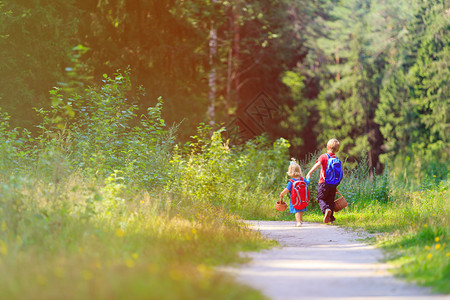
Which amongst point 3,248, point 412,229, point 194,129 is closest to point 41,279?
point 3,248

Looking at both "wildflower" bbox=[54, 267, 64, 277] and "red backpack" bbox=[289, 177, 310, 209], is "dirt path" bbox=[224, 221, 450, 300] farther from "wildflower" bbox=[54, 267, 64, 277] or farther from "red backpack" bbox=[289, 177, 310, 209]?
"red backpack" bbox=[289, 177, 310, 209]

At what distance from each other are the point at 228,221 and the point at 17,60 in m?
14.8

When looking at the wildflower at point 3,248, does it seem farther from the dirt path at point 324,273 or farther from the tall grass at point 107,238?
the dirt path at point 324,273

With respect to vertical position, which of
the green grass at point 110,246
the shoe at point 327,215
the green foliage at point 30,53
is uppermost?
the green foliage at point 30,53

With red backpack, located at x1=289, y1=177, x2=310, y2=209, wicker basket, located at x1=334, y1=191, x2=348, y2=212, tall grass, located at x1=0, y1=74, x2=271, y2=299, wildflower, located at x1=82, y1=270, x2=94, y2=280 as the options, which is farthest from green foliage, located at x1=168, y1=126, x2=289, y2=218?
wildflower, located at x1=82, y1=270, x2=94, y2=280

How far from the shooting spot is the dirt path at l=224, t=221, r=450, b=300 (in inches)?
Result: 254

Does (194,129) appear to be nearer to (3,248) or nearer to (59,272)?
(3,248)

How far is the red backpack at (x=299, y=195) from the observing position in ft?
44.5

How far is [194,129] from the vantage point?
29.0 meters

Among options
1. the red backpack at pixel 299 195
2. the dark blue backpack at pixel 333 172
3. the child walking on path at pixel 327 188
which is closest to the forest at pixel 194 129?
the child walking on path at pixel 327 188

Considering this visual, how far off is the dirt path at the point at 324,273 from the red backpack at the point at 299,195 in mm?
2465

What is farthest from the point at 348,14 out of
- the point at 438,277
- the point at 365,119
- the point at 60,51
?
the point at 438,277

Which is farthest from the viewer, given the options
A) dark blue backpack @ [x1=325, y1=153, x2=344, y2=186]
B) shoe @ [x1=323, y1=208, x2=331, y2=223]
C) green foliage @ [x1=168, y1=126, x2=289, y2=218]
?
green foliage @ [x1=168, y1=126, x2=289, y2=218]

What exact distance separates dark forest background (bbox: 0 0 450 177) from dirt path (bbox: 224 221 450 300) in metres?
13.4
